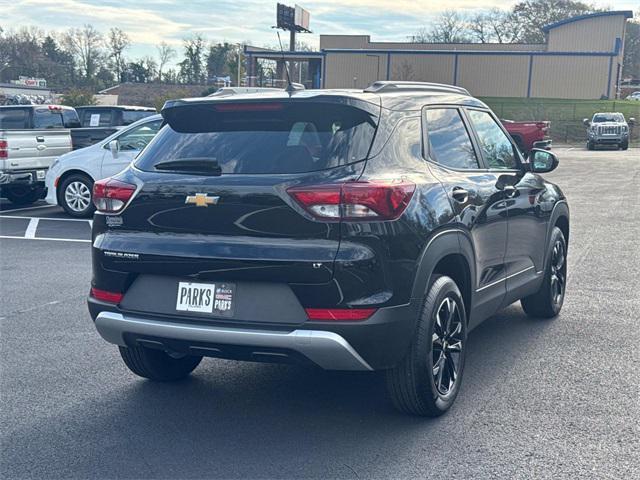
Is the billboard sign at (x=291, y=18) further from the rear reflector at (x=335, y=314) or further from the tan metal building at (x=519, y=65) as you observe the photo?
the rear reflector at (x=335, y=314)

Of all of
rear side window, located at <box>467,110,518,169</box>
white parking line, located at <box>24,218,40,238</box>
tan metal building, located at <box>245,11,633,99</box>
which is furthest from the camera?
tan metal building, located at <box>245,11,633,99</box>

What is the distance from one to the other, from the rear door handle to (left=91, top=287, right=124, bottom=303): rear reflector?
1972 mm

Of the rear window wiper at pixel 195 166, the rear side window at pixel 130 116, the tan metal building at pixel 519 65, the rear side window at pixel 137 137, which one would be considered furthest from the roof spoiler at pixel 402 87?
the tan metal building at pixel 519 65

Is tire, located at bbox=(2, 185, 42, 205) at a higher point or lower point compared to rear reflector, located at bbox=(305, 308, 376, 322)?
lower

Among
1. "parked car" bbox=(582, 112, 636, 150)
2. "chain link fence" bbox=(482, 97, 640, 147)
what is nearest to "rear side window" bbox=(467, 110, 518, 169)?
"parked car" bbox=(582, 112, 636, 150)

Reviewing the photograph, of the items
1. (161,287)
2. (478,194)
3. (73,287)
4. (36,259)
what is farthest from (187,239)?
(36,259)

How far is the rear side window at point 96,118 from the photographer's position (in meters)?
19.7

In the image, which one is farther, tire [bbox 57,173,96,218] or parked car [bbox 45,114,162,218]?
tire [bbox 57,173,96,218]

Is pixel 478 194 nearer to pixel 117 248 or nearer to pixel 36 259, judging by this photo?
pixel 117 248

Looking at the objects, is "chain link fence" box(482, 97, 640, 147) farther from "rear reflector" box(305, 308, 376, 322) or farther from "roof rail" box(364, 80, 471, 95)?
"rear reflector" box(305, 308, 376, 322)

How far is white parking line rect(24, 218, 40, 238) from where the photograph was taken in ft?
40.2

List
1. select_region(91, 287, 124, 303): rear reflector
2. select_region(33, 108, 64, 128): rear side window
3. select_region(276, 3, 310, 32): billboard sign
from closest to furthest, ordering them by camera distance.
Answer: select_region(91, 287, 124, 303): rear reflector
select_region(33, 108, 64, 128): rear side window
select_region(276, 3, 310, 32): billboard sign

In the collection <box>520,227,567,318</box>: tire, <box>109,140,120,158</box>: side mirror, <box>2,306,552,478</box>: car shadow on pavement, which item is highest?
<box>109,140,120,158</box>: side mirror

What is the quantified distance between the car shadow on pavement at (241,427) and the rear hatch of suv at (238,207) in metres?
0.70
